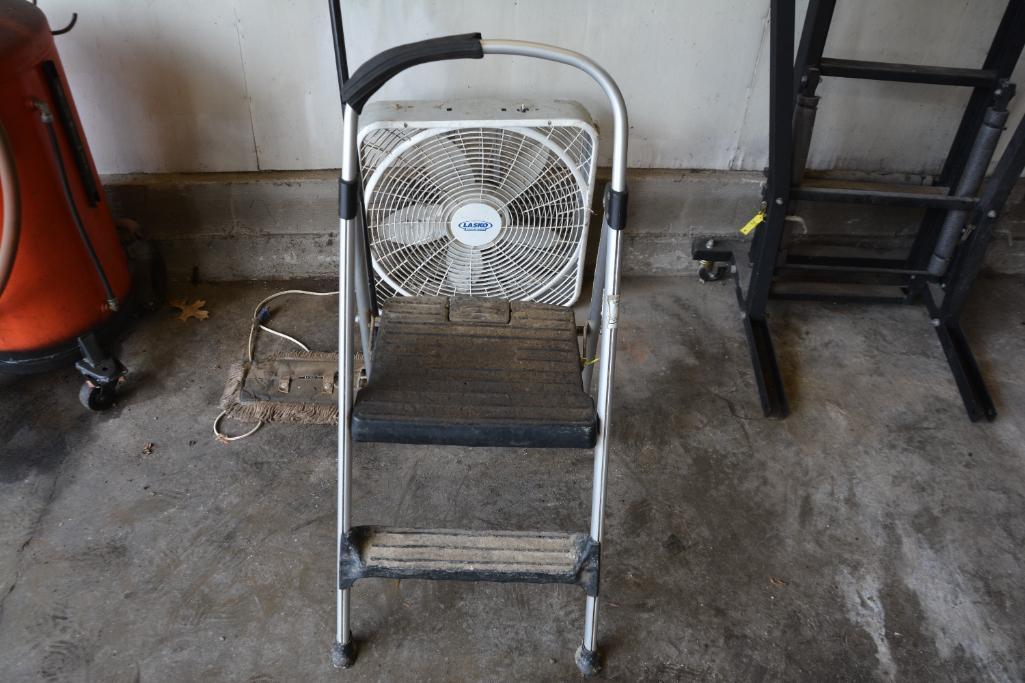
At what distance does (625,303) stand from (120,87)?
5.59ft

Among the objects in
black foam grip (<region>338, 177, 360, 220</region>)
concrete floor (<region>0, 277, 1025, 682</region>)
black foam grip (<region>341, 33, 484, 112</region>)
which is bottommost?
concrete floor (<region>0, 277, 1025, 682</region>)

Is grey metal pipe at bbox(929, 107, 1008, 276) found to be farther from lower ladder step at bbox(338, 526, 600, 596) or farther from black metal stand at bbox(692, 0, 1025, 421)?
lower ladder step at bbox(338, 526, 600, 596)

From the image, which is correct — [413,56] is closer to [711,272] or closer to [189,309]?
[189,309]

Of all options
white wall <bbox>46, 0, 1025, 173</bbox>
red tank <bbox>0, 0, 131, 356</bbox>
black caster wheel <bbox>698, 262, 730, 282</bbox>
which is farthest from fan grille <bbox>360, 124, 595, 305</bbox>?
red tank <bbox>0, 0, 131, 356</bbox>

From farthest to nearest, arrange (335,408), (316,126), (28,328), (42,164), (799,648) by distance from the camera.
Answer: (316,126), (335,408), (28,328), (42,164), (799,648)

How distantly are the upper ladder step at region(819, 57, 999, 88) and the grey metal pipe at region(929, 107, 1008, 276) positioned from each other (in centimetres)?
11

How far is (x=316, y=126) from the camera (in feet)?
7.97

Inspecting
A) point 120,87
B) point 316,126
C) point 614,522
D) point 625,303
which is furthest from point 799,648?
point 120,87

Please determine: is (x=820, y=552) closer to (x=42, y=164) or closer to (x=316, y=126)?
(x=316, y=126)

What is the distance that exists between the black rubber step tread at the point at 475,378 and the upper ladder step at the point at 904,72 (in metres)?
1.04

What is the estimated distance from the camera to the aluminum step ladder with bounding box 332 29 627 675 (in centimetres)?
141

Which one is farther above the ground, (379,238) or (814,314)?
(379,238)

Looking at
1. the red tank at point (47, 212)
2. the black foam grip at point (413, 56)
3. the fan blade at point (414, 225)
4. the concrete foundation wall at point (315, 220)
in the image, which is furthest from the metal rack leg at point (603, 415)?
the red tank at point (47, 212)

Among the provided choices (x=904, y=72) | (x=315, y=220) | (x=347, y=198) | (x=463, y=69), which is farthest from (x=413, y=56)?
(x=904, y=72)
